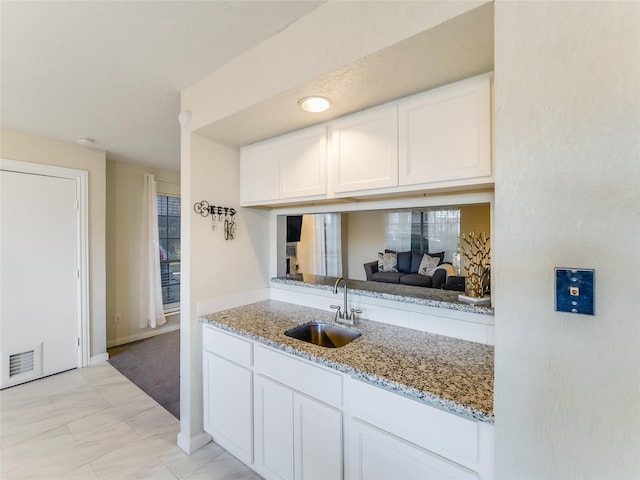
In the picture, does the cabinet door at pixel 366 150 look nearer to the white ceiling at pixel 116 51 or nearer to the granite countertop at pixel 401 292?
the white ceiling at pixel 116 51

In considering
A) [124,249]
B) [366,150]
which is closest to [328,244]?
[366,150]

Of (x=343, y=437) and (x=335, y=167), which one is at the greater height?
(x=335, y=167)

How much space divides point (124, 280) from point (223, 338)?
2.80 meters

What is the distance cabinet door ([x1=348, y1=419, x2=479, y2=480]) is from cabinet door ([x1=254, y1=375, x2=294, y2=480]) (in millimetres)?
374

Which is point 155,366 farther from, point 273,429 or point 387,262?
point 387,262

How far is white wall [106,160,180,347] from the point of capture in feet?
12.0

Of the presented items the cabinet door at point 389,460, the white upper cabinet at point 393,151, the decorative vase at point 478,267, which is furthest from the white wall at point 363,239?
the cabinet door at point 389,460

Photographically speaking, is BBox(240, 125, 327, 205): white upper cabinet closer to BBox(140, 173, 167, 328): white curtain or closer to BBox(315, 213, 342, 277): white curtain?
BBox(315, 213, 342, 277): white curtain

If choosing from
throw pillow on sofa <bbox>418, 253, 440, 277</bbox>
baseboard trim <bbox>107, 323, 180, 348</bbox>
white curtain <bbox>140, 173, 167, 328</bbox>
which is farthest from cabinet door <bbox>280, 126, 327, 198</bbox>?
baseboard trim <bbox>107, 323, 180, 348</bbox>

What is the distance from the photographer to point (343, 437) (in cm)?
129

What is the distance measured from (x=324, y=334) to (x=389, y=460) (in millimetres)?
826

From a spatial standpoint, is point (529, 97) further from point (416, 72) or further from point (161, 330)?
point (161, 330)

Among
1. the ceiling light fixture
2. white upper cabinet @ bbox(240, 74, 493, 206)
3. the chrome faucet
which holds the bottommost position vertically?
the chrome faucet

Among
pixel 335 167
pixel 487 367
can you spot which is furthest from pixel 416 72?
pixel 487 367
